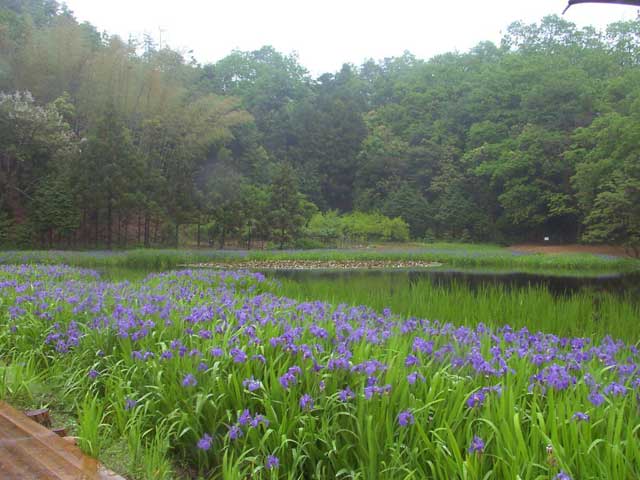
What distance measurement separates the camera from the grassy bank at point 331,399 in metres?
1.58

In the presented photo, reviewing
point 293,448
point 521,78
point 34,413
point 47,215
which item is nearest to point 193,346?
point 34,413

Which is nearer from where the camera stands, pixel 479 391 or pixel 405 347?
pixel 479 391

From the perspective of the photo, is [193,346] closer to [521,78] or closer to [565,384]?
[565,384]

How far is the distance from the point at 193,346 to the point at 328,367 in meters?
0.78

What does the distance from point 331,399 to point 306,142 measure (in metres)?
33.9

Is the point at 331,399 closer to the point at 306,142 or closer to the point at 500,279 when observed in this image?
the point at 500,279


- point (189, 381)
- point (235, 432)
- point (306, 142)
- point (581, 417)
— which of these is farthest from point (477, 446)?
point (306, 142)

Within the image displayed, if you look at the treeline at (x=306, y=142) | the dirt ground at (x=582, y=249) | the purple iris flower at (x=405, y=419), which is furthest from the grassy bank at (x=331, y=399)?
the dirt ground at (x=582, y=249)

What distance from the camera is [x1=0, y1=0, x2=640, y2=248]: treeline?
1880 cm

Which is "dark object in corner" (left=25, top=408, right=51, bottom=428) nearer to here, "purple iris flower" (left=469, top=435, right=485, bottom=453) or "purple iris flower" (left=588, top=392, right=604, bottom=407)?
"purple iris flower" (left=469, top=435, right=485, bottom=453)

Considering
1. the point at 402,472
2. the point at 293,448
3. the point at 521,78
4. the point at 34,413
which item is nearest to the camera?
the point at 402,472

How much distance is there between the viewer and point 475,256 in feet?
57.4

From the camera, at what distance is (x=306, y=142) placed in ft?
115

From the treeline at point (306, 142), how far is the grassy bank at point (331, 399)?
1685 centimetres
